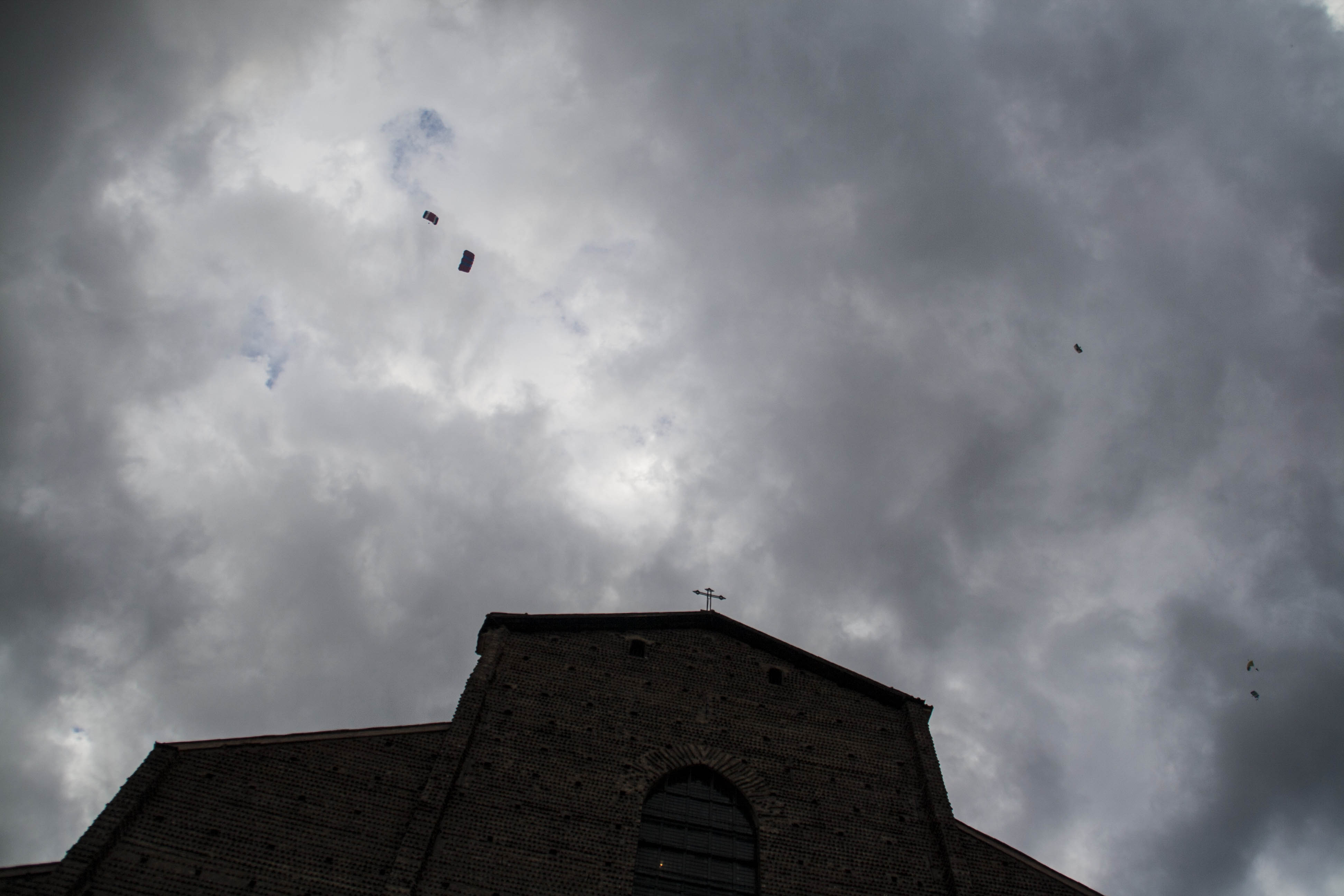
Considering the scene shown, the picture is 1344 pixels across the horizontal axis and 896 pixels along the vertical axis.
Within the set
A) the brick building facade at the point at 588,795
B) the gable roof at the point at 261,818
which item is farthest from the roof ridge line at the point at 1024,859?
the gable roof at the point at 261,818

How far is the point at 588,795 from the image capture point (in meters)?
12.4

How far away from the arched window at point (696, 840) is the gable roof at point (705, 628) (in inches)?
132

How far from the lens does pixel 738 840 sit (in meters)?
12.6

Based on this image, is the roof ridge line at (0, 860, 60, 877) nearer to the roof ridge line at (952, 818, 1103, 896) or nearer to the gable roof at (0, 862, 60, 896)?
the gable roof at (0, 862, 60, 896)

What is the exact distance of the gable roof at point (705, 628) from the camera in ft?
48.9

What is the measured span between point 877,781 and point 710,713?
335 centimetres

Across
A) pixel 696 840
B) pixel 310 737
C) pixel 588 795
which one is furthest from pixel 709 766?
pixel 310 737

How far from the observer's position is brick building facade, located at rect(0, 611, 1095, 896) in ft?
34.2

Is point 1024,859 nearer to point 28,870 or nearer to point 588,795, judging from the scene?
point 588,795

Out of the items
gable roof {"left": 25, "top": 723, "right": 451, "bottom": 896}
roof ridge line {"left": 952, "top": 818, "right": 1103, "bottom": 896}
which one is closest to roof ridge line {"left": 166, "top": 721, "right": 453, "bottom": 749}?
gable roof {"left": 25, "top": 723, "right": 451, "bottom": 896}

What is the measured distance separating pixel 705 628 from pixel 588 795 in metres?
4.85

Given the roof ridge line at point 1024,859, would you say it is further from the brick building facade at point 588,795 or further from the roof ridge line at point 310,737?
the roof ridge line at point 310,737

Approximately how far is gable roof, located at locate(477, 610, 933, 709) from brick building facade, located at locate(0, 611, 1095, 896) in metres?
0.05

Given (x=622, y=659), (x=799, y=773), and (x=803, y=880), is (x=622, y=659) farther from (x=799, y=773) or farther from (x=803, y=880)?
(x=803, y=880)
